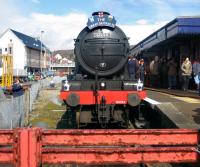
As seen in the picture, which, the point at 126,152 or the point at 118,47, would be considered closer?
the point at 126,152

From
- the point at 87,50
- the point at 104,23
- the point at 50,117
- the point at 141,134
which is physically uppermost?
the point at 104,23

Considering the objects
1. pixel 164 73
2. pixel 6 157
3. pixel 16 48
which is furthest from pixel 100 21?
pixel 16 48

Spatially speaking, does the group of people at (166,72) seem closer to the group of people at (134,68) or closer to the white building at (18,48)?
the group of people at (134,68)

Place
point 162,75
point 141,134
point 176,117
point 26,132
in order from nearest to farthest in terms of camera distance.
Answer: point 26,132
point 141,134
point 176,117
point 162,75

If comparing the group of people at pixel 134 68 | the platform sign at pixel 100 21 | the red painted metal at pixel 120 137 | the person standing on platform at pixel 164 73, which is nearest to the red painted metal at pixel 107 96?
the platform sign at pixel 100 21

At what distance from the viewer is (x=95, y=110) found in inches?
454

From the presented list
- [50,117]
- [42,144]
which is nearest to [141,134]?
[42,144]

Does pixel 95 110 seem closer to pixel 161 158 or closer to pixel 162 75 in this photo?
pixel 161 158

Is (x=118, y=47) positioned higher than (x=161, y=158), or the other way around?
(x=118, y=47)

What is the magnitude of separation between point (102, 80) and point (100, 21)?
1751 mm

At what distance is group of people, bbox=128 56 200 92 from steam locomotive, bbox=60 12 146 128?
195 centimetres

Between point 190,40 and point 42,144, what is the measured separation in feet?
48.0

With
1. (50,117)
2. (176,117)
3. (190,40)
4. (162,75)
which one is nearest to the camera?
(176,117)

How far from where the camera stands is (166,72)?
2039 centimetres
